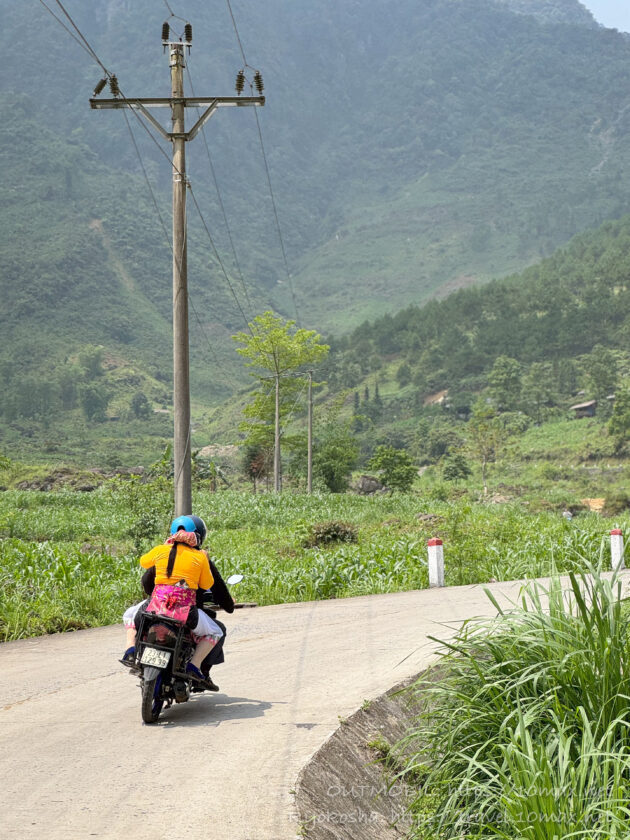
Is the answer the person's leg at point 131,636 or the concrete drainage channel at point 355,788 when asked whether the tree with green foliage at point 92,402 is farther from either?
the concrete drainage channel at point 355,788

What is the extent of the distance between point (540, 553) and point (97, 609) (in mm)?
8470

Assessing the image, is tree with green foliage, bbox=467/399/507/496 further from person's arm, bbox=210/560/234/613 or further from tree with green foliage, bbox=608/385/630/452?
person's arm, bbox=210/560/234/613

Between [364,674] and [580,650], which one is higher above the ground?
[580,650]

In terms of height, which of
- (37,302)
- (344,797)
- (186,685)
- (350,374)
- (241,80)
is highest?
(37,302)

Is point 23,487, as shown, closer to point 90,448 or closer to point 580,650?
point 580,650

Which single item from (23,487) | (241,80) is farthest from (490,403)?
(241,80)

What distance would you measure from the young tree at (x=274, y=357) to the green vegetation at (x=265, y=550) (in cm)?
2418

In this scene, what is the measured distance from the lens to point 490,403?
117312 mm

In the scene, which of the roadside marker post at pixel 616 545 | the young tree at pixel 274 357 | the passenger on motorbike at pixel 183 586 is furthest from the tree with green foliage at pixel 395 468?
the passenger on motorbike at pixel 183 586

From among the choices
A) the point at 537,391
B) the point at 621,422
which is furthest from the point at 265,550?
the point at 537,391

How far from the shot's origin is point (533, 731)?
5672 mm

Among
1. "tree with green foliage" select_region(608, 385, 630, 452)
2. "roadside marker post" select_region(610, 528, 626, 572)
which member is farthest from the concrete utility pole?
"tree with green foliage" select_region(608, 385, 630, 452)

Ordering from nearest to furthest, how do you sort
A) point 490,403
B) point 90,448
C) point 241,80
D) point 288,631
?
1. point 288,631
2. point 241,80
3. point 490,403
4. point 90,448

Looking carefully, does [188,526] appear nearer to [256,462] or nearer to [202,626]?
[202,626]
